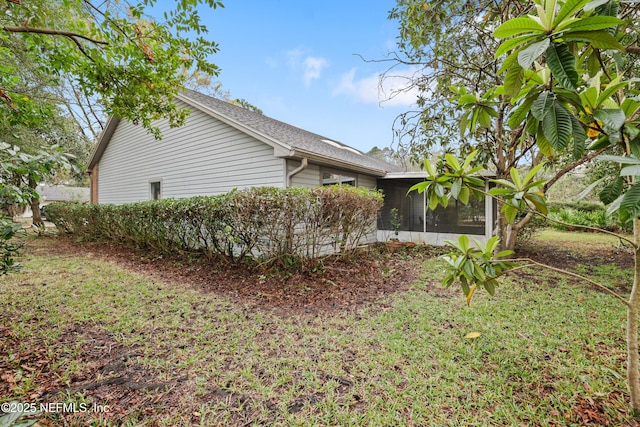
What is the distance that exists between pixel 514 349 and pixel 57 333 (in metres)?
5.36

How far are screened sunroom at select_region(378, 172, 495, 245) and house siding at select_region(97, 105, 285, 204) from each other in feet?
16.8

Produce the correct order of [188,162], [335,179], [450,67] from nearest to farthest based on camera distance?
[450,67] → [335,179] → [188,162]

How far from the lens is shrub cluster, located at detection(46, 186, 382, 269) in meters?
5.21

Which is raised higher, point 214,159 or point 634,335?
point 214,159

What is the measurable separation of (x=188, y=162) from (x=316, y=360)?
26.9ft

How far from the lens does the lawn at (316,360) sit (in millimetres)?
2150

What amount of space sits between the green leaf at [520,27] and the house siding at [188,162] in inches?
227

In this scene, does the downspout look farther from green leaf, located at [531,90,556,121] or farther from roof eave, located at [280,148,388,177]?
green leaf, located at [531,90,556,121]

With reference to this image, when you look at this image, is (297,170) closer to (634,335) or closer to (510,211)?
(510,211)

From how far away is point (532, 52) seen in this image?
118 centimetres

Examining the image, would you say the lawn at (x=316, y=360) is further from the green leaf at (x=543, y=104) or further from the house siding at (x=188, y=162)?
the house siding at (x=188, y=162)

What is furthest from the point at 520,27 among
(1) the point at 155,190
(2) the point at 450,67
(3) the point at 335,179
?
(1) the point at 155,190

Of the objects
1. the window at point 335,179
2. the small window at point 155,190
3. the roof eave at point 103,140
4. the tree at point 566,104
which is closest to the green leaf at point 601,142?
the tree at point 566,104

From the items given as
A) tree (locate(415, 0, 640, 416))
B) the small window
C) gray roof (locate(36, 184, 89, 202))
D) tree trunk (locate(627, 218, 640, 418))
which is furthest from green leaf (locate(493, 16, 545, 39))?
gray roof (locate(36, 184, 89, 202))
